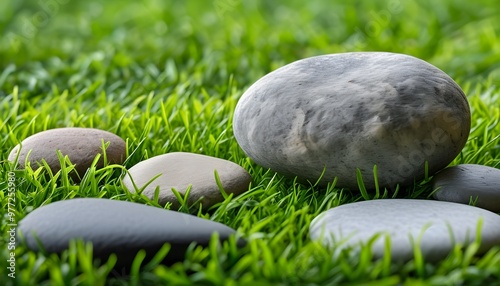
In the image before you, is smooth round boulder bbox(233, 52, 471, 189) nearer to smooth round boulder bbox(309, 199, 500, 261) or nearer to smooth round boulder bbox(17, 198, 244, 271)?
smooth round boulder bbox(309, 199, 500, 261)

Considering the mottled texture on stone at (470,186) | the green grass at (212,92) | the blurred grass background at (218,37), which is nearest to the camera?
the green grass at (212,92)

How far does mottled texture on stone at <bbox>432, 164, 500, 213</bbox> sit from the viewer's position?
2.06m

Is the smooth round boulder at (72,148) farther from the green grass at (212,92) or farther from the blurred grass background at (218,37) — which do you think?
the blurred grass background at (218,37)

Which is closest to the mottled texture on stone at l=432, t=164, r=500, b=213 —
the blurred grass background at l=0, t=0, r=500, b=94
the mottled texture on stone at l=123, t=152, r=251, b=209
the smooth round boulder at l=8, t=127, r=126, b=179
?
the mottled texture on stone at l=123, t=152, r=251, b=209

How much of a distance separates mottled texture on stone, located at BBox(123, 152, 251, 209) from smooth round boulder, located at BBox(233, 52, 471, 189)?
0.43 feet

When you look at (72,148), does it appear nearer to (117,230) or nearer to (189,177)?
(189,177)

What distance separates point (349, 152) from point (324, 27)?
289 cm

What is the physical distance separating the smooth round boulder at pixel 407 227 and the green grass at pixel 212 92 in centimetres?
5

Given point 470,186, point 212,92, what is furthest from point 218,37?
point 470,186

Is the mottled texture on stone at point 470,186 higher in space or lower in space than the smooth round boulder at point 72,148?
lower

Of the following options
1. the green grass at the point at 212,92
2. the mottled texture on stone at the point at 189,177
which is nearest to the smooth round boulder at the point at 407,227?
the green grass at the point at 212,92

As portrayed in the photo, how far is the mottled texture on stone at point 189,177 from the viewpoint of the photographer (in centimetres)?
206

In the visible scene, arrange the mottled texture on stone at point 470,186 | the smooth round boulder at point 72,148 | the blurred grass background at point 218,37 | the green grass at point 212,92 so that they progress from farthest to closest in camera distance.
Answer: the blurred grass background at point 218,37 → the smooth round boulder at point 72,148 → the mottled texture on stone at point 470,186 → the green grass at point 212,92

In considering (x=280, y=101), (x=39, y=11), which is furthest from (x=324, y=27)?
(x=280, y=101)
